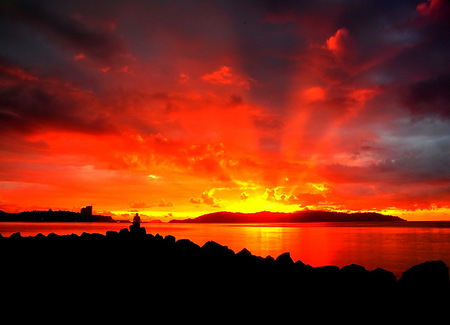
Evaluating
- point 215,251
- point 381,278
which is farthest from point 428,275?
point 215,251

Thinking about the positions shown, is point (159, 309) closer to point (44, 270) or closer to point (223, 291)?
point (223, 291)

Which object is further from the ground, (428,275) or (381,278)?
(428,275)

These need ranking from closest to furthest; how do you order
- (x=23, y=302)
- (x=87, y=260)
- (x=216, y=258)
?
1. (x=23, y=302)
2. (x=87, y=260)
3. (x=216, y=258)

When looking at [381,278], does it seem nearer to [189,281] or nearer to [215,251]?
[215,251]

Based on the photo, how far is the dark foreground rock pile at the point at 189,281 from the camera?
34.6ft

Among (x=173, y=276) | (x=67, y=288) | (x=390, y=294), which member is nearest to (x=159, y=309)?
(x=173, y=276)

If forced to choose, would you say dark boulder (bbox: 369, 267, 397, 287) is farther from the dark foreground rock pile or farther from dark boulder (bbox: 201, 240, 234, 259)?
dark boulder (bbox: 201, 240, 234, 259)

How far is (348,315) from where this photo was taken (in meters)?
10.7

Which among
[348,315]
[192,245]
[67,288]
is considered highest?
[192,245]

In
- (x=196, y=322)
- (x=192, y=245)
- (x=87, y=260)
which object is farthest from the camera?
(x=192, y=245)

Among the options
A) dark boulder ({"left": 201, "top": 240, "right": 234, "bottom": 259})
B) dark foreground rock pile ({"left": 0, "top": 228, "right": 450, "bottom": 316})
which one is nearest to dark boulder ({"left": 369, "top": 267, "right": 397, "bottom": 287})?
dark foreground rock pile ({"left": 0, "top": 228, "right": 450, "bottom": 316})

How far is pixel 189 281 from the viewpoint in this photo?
38.7ft

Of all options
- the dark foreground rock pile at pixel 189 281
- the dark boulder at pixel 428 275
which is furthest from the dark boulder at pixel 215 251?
the dark boulder at pixel 428 275

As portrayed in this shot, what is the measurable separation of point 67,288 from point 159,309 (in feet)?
10.7
